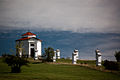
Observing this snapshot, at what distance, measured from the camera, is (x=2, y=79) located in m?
13.9

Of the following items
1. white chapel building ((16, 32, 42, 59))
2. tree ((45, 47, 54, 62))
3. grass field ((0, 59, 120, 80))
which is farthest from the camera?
white chapel building ((16, 32, 42, 59))

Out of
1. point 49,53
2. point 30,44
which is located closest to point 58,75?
point 49,53

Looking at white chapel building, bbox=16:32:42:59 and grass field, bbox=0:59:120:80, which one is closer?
grass field, bbox=0:59:120:80

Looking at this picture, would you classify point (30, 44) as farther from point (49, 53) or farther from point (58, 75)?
point (58, 75)

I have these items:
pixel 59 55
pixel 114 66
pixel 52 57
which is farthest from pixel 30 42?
pixel 114 66

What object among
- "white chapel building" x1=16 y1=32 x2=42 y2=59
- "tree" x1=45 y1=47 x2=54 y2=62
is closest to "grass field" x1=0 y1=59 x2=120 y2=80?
"tree" x1=45 y1=47 x2=54 y2=62

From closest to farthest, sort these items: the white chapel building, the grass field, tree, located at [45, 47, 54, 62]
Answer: the grass field < tree, located at [45, 47, 54, 62] < the white chapel building

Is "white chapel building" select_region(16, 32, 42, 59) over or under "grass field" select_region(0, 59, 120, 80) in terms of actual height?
over

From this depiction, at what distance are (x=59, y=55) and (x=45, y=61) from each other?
11.3 m

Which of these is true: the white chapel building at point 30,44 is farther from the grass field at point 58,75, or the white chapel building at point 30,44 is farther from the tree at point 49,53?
the grass field at point 58,75

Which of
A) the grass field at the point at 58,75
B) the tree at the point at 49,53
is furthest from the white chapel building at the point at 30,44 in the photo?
the grass field at the point at 58,75

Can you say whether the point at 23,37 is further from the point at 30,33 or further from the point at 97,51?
the point at 97,51

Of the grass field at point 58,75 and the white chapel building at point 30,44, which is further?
the white chapel building at point 30,44

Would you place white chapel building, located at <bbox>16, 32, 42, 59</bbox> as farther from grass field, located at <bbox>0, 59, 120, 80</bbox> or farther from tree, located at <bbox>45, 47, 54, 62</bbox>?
grass field, located at <bbox>0, 59, 120, 80</bbox>
